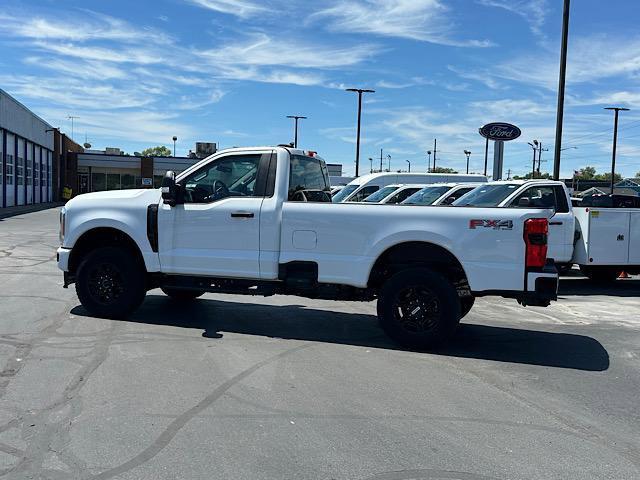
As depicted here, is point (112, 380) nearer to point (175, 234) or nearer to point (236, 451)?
point (236, 451)

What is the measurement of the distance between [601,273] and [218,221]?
29.0ft

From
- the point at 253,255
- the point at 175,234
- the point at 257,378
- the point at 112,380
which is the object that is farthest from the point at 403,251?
the point at 112,380

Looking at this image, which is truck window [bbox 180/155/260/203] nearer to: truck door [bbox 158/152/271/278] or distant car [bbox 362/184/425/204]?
truck door [bbox 158/152/271/278]

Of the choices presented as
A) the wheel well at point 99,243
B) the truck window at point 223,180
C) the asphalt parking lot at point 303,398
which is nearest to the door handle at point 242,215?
the truck window at point 223,180

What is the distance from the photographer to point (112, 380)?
214 inches

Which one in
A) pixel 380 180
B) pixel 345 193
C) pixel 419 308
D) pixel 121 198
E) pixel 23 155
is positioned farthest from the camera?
pixel 23 155

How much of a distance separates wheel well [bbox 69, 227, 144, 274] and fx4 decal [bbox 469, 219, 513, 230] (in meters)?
4.32

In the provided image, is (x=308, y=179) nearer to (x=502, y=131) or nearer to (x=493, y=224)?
(x=493, y=224)

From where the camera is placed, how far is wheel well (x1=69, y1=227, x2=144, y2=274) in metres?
8.05

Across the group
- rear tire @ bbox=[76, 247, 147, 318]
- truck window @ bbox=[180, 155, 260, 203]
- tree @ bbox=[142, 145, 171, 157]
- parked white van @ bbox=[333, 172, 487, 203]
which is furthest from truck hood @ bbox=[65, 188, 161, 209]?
tree @ bbox=[142, 145, 171, 157]

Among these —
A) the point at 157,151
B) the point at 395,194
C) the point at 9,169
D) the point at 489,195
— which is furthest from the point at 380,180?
the point at 157,151

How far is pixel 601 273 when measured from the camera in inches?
494

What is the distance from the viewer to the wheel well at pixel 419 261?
6.89m

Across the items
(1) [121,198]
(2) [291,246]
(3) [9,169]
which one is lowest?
(2) [291,246]
